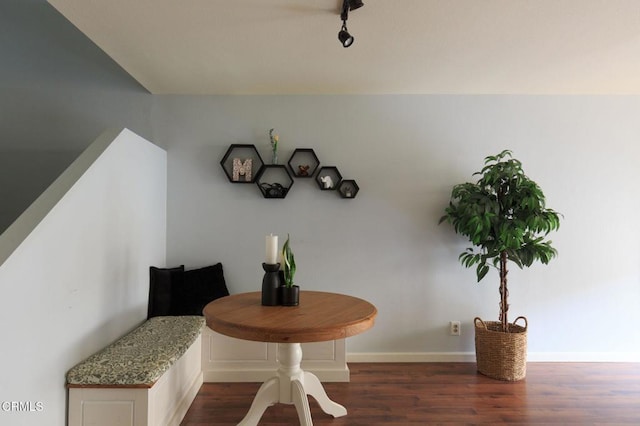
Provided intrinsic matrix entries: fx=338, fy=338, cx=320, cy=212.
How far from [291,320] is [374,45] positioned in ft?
5.85

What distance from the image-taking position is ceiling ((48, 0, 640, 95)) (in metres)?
1.83

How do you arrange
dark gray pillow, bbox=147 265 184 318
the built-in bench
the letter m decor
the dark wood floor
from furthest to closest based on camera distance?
the letter m decor → dark gray pillow, bbox=147 265 184 318 → the dark wood floor → the built-in bench

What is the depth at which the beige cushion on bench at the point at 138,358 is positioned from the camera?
5.48 feet

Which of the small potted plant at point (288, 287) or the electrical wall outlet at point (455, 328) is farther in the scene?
the electrical wall outlet at point (455, 328)

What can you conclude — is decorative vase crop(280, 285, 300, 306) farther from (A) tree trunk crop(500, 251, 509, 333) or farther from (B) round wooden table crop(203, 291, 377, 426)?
(A) tree trunk crop(500, 251, 509, 333)

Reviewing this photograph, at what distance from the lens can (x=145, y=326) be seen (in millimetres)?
2389

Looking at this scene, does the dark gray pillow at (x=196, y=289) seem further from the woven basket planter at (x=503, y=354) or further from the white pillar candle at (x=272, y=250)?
the woven basket planter at (x=503, y=354)

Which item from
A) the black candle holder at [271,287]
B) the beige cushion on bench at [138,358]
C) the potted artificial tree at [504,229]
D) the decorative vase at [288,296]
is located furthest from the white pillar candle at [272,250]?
the potted artificial tree at [504,229]

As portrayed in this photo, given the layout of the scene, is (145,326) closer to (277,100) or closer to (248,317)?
(248,317)

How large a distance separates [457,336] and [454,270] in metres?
0.58

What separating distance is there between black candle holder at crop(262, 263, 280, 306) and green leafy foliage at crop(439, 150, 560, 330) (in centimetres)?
154

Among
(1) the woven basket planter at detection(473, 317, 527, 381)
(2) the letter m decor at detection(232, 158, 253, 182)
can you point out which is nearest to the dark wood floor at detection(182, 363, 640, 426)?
(1) the woven basket planter at detection(473, 317, 527, 381)

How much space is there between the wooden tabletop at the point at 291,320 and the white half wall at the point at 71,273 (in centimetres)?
71

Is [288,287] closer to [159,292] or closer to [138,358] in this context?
[138,358]
